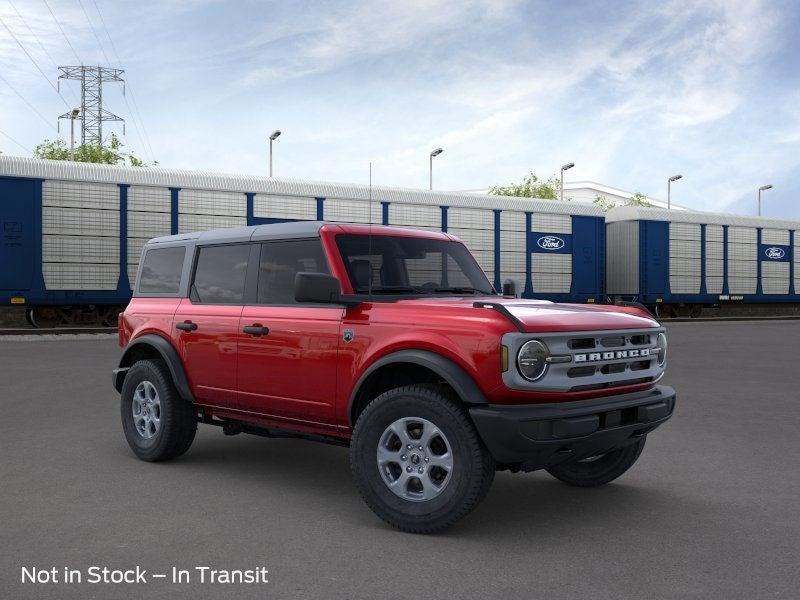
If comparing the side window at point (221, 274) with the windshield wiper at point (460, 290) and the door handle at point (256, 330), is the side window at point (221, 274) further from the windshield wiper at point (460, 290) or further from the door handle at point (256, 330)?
the windshield wiper at point (460, 290)

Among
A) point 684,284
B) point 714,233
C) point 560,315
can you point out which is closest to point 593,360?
point 560,315

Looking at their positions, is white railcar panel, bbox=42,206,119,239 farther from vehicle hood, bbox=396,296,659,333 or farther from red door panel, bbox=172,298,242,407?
vehicle hood, bbox=396,296,659,333

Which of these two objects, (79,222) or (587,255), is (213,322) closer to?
(79,222)

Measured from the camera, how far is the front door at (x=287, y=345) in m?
5.17

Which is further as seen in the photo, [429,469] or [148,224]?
[148,224]

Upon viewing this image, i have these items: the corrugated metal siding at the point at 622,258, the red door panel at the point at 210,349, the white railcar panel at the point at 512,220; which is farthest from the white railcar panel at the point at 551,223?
the red door panel at the point at 210,349

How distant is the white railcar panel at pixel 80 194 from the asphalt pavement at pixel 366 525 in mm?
14736

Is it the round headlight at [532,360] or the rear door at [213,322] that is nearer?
the round headlight at [532,360]

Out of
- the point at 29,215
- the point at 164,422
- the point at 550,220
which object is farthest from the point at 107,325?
the point at 164,422

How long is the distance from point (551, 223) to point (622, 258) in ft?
14.5

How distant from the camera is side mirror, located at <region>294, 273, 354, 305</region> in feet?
15.8

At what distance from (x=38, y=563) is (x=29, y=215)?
18916 millimetres

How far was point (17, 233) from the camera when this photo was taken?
20.8 m

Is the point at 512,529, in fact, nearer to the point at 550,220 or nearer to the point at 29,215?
the point at 29,215
